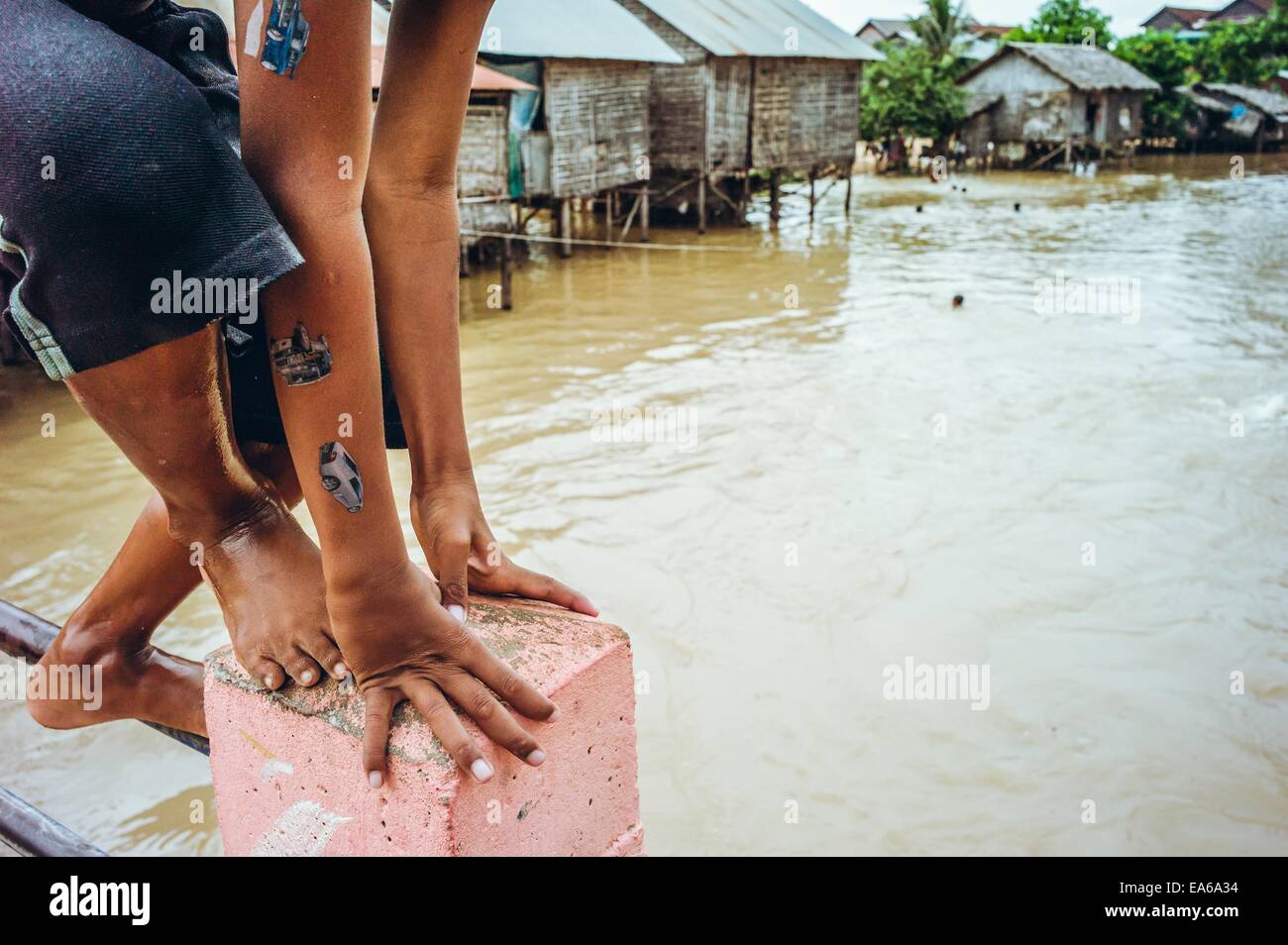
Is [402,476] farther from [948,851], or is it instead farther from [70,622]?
[70,622]

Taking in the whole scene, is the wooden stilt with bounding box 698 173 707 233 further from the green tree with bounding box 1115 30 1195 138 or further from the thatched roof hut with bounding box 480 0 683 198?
the green tree with bounding box 1115 30 1195 138

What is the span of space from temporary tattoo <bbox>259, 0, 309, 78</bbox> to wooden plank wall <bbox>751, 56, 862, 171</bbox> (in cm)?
1829

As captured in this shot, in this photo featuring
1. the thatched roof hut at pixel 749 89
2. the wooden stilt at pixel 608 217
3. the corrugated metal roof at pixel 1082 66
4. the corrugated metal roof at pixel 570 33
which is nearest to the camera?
the corrugated metal roof at pixel 570 33

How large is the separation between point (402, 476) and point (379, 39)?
18.4 feet

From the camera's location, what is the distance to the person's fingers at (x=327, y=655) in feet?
4.85

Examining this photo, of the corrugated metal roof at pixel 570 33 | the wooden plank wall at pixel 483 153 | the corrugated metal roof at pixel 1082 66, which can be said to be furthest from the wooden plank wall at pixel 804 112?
the corrugated metal roof at pixel 1082 66

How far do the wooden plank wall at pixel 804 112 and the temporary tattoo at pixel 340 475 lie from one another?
721 inches

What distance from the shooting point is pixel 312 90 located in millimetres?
1278

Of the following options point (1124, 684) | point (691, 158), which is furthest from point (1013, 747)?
point (691, 158)

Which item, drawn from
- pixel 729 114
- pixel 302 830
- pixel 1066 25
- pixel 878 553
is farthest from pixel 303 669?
pixel 1066 25

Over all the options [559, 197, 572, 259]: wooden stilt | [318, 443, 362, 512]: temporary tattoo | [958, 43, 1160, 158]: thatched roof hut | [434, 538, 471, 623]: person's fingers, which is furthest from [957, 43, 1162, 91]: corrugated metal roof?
[318, 443, 362, 512]: temporary tattoo

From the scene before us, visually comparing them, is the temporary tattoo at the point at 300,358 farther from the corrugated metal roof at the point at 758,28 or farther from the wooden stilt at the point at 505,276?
the corrugated metal roof at the point at 758,28

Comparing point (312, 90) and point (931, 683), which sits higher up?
point (312, 90)

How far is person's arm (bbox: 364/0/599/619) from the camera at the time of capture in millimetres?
1609
